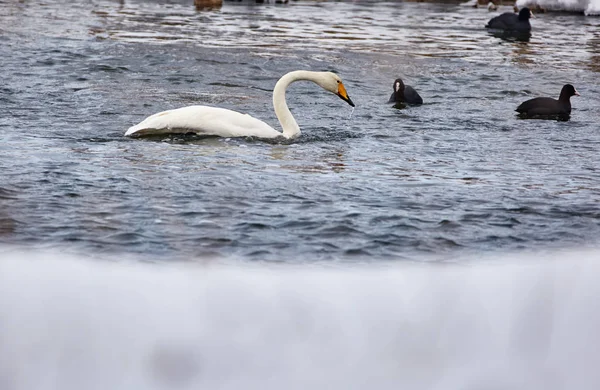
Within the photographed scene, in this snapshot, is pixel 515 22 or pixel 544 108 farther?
pixel 515 22

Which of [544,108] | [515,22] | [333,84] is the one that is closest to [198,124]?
[333,84]

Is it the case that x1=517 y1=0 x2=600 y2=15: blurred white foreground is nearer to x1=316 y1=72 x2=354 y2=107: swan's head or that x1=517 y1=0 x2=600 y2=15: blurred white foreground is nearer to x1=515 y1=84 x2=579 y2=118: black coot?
x1=515 y1=84 x2=579 y2=118: black coot

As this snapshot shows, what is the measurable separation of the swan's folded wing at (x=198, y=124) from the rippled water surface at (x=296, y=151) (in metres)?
0.14

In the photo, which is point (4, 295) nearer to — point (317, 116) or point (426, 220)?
point (426, 220)

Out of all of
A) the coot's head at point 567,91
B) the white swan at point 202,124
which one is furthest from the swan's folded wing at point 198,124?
the coot's head at point 567,91

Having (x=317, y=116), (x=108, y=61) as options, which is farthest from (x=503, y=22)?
(x=317, y=116)

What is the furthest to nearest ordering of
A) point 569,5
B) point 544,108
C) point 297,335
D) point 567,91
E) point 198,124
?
1. point 569,5
2. point 567,91
3. point 544,108
4. point 198,124
5. point 297,335

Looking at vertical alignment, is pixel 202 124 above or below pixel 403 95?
above

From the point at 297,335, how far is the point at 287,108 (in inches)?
361

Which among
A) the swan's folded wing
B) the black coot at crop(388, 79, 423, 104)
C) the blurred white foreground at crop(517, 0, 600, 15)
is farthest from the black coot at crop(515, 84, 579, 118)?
the blurred white foreground at crop(517, 0, 600, 15)

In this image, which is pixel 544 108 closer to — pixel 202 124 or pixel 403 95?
pixel 403 95

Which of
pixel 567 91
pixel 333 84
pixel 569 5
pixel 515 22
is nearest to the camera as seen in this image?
pixel 333 84

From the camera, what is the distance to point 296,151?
10.5 m

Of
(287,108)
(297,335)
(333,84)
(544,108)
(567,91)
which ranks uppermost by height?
(297,335)
